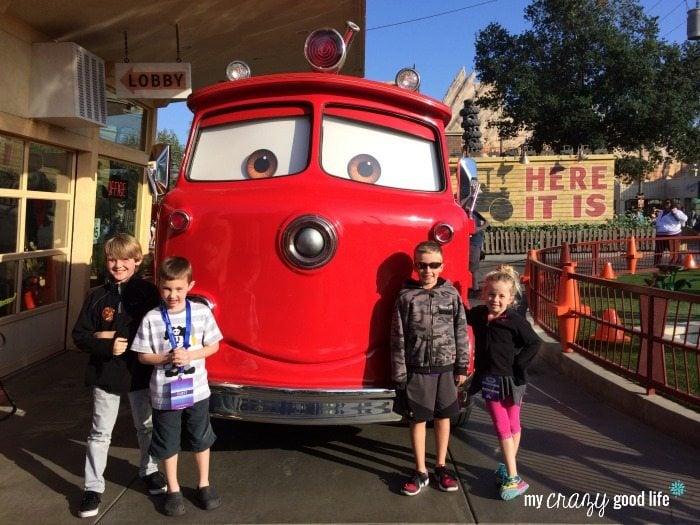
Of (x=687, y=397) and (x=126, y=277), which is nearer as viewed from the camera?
(x=126, y=277)

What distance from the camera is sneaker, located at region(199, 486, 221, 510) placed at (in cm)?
329


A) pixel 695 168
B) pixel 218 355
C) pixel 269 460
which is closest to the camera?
pixel 218 355

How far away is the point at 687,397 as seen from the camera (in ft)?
14.2

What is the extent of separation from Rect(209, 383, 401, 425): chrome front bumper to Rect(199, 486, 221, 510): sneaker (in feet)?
1.34

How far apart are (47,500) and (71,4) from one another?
14.2 ft

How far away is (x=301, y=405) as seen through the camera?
3.41 metres

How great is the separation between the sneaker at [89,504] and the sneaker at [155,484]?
271 mm

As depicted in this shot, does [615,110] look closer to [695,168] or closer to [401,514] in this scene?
[695,168]

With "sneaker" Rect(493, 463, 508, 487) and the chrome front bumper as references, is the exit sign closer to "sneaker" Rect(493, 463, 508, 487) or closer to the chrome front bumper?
the chrome front bumper

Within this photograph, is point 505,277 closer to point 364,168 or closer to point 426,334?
point 426,334

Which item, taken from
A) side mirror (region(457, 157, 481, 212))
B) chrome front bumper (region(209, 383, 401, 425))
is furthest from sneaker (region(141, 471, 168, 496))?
side mirror (region(457, 157, 481, 212))

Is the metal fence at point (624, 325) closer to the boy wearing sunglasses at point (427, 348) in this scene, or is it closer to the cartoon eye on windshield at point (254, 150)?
the boy wearing sunglasses at point (427, 348)

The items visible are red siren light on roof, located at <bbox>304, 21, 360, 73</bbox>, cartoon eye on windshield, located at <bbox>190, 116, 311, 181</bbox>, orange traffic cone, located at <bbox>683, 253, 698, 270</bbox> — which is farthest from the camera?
orange traffic cone, located at <bbox>683, 253, 698, 270</bbox>

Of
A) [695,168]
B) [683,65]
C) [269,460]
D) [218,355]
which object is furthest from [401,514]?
[695,168]
